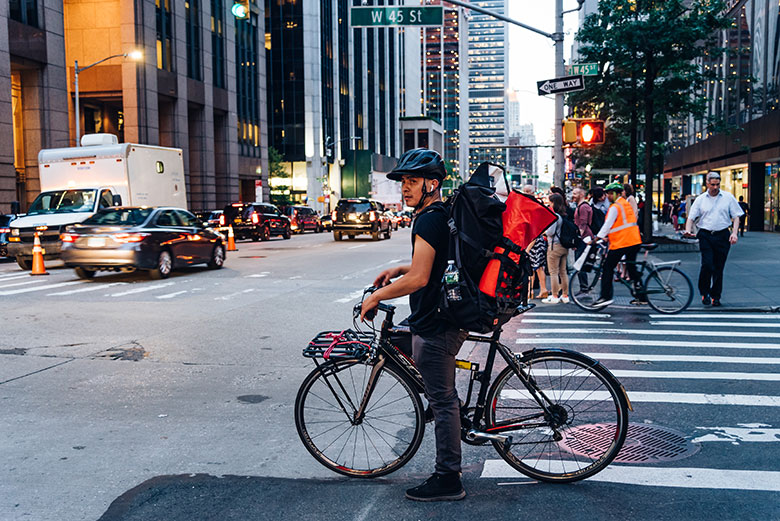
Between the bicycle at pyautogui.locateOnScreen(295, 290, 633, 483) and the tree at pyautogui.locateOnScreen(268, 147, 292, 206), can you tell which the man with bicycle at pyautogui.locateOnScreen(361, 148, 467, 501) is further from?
the tree at pyautogui.locateOnScreen(268, 147, 292, 206)

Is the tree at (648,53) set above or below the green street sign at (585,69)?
above

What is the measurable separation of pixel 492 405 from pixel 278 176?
82125 mm

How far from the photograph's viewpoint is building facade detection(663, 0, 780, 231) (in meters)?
36.3

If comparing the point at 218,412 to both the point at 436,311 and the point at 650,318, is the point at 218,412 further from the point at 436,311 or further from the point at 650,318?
the point at 650,318

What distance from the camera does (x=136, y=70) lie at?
45.5 meters

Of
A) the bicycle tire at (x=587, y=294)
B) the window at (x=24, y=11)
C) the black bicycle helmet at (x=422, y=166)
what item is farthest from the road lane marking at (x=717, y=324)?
the window at (x=24, y=11)

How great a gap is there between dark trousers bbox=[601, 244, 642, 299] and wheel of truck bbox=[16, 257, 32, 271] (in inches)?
606

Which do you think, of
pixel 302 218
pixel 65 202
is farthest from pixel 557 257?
pixel 302 218

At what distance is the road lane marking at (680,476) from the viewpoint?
4.45 m

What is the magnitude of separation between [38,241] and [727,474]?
710 inches

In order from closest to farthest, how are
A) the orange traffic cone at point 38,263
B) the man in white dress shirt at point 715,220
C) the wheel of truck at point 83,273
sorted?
the man in white dress shirt at point 715,220, the wheel of truck at point 83,273, the orange traffic cone at point 38,263

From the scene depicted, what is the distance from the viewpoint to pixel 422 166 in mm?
4102

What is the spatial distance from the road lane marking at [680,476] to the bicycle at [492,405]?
18 cm

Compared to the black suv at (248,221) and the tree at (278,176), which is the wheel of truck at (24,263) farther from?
the tree at (278,176)
